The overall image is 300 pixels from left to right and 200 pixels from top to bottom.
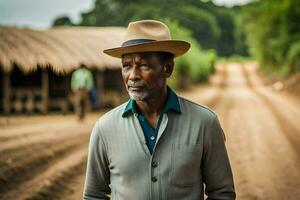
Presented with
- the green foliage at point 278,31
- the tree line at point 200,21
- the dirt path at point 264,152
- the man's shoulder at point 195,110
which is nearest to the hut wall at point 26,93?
the dirt path at point 264,152

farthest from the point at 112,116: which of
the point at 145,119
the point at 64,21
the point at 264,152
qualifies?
the point at 64,21

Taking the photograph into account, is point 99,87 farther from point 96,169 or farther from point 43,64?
point 96,169

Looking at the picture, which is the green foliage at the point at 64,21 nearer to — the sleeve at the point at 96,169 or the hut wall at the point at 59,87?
the hut wall at the point at 59,87

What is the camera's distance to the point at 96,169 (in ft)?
7.82

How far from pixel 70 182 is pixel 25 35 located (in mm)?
13294

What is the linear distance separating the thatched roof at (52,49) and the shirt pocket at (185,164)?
15.6 metres

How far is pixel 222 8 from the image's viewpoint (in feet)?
267

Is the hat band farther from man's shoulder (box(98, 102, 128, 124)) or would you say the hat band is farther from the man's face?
man's shoulder (box(98, 102, 128, 124))

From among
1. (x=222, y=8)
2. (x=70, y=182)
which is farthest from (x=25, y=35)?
(x=222, y=8)

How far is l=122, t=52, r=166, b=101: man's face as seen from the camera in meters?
2.37

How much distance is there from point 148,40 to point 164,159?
59 cm

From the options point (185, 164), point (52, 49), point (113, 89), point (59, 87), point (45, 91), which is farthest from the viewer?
point (113, 89)

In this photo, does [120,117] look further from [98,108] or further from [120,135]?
[98,108]

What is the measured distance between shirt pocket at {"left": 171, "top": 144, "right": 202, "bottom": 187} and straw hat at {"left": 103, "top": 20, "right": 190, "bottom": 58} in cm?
51
